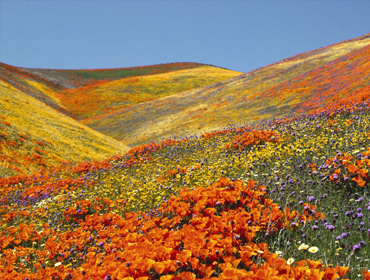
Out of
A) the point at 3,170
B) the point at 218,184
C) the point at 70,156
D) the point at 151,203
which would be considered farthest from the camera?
the point at 70,156

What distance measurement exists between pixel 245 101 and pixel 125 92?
1842 inches

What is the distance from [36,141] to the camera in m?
21.5

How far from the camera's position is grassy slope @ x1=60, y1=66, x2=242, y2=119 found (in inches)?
2635

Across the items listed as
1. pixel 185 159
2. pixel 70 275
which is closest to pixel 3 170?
pixel 185 159

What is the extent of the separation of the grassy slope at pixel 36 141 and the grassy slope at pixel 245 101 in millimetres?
8959

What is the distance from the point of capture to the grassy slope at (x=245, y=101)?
2933cm

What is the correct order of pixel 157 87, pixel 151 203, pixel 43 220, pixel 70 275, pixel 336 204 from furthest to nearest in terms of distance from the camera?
pixel 157 87
pixel 43 220
pixel 151 203
pixel 336 204
pixel 70 275

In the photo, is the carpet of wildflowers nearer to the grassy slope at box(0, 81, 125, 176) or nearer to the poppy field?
the poppy field

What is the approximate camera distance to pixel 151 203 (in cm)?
700

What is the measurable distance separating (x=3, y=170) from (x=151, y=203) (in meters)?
12.6

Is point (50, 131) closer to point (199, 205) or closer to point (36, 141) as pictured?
point (36, 141)

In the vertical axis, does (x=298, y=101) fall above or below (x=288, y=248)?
above

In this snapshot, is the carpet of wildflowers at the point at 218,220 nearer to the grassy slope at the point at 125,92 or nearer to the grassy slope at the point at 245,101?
the grassy slope at the point at 245,101

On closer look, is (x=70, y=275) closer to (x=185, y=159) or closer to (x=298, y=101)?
(x=185, y=159)
